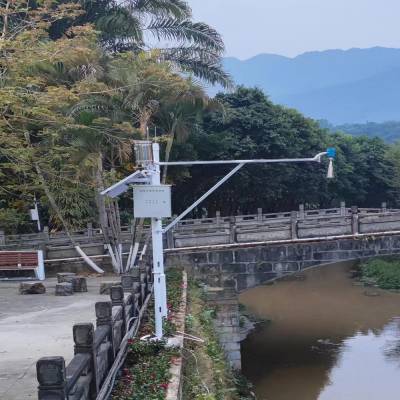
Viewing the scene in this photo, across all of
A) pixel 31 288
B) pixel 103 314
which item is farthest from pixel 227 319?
pixel 103 314

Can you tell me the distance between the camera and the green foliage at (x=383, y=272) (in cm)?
3162

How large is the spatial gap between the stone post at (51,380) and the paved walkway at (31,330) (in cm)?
193

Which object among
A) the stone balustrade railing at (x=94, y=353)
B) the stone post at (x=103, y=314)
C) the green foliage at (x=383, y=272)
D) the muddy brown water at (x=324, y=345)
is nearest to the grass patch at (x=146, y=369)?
the stone balustrade railing at (x=94, y=353)

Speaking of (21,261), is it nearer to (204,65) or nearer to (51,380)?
(204,65)

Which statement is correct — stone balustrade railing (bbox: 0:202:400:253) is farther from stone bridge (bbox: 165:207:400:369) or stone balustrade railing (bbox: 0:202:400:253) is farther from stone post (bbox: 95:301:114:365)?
stone post (bbox: 95:301:114:365)

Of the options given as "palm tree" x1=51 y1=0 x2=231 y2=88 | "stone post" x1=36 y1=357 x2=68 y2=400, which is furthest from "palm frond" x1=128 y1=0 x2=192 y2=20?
"stone post" x1=36 y1=357 x2=68 y2=400

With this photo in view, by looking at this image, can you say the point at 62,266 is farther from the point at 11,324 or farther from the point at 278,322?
the point at 278,322

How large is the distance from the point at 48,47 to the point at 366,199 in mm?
37156

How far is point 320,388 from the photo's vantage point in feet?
56.0

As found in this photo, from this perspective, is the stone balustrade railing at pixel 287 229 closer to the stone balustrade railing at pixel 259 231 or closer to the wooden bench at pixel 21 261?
the stone balustrade railing at pixel 259 231

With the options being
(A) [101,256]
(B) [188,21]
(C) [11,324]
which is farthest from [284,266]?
(B) [188,21]

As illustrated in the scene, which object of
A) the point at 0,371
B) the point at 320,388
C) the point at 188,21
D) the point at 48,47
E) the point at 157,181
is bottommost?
the point at 320,388

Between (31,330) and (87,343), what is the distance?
15.2ft

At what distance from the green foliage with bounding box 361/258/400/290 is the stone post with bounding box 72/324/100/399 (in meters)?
27.3
